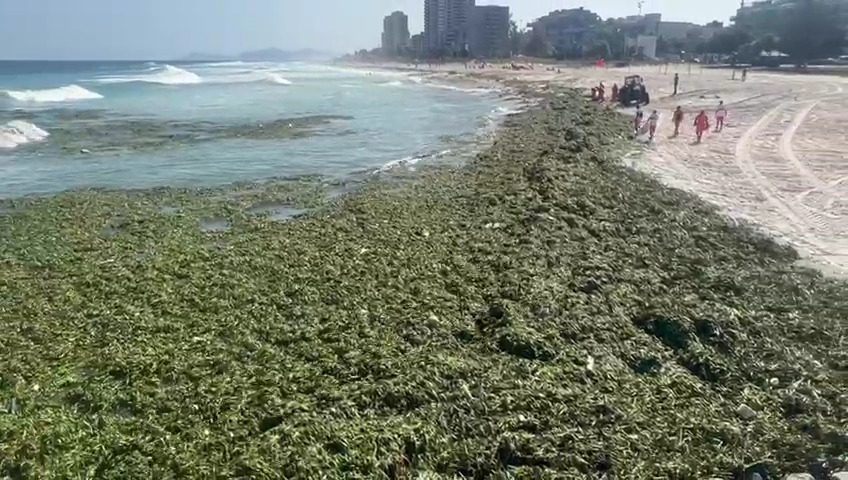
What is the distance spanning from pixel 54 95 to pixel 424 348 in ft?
167

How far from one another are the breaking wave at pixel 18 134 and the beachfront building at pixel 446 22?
13134cm

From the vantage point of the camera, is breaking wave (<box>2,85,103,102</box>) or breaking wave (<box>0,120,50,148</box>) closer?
breaking wave (<box>0,120,50,148</box>)

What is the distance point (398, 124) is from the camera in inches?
1110

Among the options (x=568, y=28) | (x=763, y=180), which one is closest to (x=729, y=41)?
(x=568, y=28)

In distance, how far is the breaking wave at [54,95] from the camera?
44594 millimetres

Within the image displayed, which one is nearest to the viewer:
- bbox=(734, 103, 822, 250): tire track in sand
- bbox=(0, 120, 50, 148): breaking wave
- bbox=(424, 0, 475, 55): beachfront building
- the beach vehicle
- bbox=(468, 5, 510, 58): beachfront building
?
bbox=(734, 103, 822, 250): tire track in sand

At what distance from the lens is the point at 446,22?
17738 centimetres

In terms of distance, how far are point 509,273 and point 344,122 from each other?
22.6m

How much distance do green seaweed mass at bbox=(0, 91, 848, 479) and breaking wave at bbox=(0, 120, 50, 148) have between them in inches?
582

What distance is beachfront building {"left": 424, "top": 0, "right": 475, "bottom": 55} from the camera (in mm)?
159250

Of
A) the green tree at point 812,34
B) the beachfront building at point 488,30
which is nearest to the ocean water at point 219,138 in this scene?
the green tree at point 812,34

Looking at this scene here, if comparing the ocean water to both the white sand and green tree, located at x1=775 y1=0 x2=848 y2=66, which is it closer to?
the white sand

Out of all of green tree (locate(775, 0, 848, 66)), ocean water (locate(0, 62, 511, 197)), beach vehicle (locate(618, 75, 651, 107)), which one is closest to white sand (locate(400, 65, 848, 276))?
beach vehicle (locate(618, 75, 651, 107))

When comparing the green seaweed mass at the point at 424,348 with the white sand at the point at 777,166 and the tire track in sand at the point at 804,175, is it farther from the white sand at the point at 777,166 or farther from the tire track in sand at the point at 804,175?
the tire track in sand at the point at 804,175
